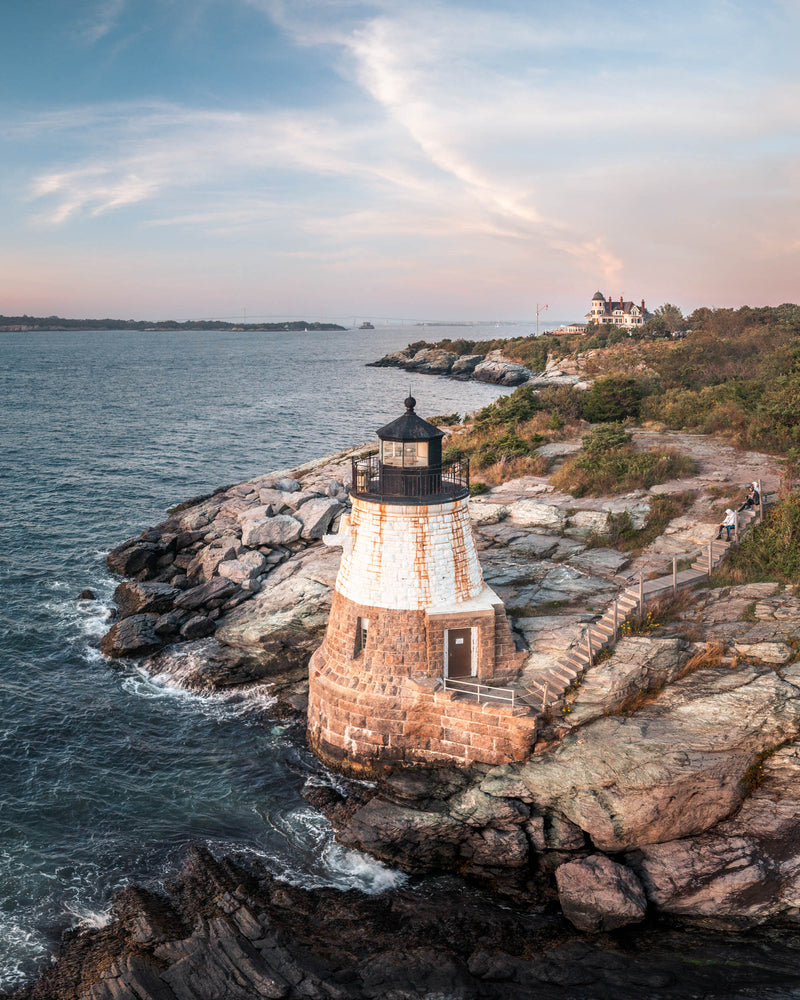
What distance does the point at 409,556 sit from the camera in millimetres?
16891

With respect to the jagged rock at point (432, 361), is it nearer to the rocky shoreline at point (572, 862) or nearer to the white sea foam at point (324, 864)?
the rocky shoreline at point (572, 862)

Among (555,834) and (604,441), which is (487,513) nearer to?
(604,441)

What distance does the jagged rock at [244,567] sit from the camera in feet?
83.7

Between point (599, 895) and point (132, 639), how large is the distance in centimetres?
1686

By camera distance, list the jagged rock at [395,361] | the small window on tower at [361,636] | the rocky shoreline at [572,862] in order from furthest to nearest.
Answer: the jagged rock at [395,361] < the small window on tower at [361,636] < the rocky shoreline at [572,862]

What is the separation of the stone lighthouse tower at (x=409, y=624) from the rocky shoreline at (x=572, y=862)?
0.91m

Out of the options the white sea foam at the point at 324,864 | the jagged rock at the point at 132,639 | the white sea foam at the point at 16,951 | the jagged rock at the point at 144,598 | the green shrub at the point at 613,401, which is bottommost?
the white sea foam at the point at 16,951

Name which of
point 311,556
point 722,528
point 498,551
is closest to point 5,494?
point 311,556

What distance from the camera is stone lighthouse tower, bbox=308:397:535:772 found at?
54.5 feet

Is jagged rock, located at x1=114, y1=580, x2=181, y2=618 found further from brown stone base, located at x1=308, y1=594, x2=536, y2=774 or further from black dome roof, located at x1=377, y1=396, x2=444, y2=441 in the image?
black dome roof, located at x1=377, y1=396, x2=444, y2=441

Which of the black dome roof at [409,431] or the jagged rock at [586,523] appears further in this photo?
the jagged rock at [586,523]

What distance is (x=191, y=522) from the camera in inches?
1300

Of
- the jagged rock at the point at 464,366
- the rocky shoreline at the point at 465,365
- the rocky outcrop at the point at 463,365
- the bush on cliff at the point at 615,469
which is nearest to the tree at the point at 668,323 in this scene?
the rocky shoreline at the point at 465,365

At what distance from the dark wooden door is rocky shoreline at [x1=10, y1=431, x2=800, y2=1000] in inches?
57.6
